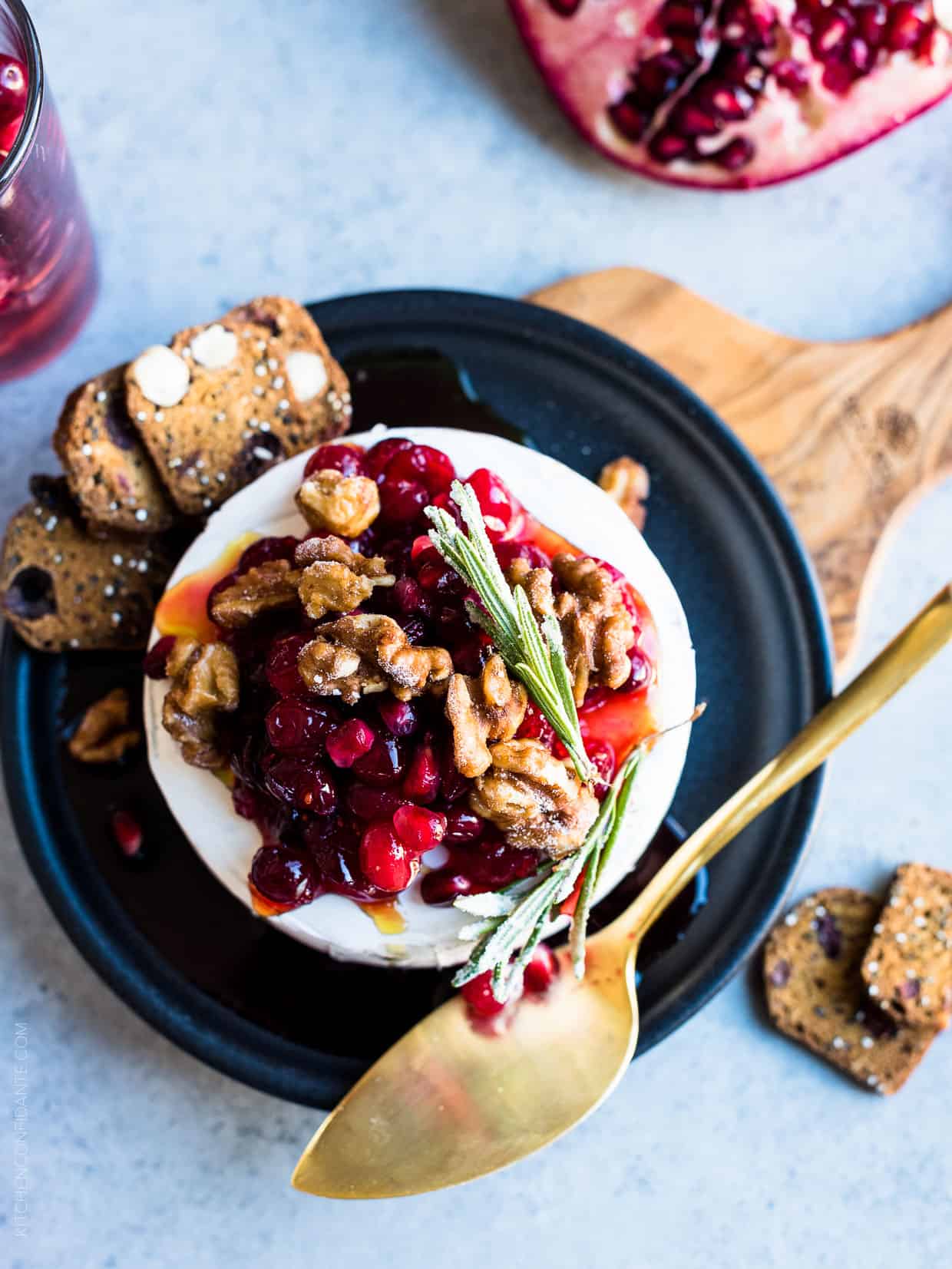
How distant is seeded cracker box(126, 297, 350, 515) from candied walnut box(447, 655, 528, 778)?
731 millimetres

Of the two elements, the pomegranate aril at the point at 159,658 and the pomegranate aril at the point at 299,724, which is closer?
the pomegranate aril at the point at 299,724

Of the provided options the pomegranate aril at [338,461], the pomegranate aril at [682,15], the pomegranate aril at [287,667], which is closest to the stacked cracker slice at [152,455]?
the pomegranate aril at [338,461]

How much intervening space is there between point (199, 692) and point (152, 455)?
54cm

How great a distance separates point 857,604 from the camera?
2.23m

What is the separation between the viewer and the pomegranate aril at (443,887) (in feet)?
5.41

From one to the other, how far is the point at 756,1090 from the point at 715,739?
0.66m

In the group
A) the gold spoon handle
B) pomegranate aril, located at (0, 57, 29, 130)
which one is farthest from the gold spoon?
pomegranate aril, located at (0, 57, 29, 130)

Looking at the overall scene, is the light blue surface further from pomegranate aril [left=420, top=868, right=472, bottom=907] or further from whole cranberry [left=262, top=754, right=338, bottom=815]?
whole cranberry [left=262, top=754, right=338, bottom=815]

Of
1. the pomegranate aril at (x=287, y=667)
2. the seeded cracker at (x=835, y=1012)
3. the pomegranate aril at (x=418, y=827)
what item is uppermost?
the pomegranate aril at (x=287, y=667)

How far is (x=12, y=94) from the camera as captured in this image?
1875mm

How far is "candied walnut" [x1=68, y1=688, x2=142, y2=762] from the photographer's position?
2102 mm

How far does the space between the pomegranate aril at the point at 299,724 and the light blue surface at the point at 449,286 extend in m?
0.72

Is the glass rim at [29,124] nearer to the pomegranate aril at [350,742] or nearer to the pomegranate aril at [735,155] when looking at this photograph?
the pomegranate aril at [350,742]

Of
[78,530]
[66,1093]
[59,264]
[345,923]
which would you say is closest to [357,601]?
[345,923]
